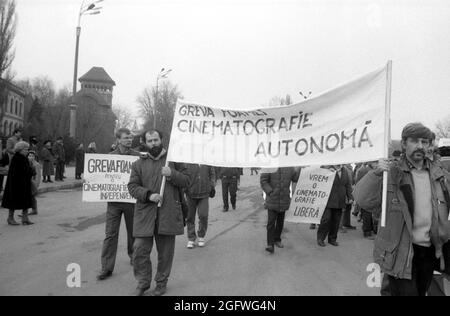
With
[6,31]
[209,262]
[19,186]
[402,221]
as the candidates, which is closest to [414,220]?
[402,221]

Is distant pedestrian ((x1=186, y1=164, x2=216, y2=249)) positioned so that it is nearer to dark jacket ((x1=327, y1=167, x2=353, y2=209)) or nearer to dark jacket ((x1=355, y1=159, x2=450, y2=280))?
dark jacket ((x1=327, y1=167, x2=353, y2=209))

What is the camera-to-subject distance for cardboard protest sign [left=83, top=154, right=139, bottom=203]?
21.2ft

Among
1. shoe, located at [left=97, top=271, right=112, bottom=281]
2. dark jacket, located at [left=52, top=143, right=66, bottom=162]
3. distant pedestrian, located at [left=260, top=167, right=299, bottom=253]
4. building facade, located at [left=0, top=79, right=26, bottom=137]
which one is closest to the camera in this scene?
shoe, located at [left=97, top=271, right=112, bottom=281]

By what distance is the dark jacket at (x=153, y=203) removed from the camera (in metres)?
4.90

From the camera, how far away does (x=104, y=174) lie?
6.62m

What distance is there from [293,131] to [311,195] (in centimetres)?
411


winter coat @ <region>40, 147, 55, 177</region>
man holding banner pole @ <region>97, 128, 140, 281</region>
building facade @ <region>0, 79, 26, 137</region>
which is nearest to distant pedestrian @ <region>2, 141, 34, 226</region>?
man holding banner pole @ <region>97, 128, 140, 281</region>

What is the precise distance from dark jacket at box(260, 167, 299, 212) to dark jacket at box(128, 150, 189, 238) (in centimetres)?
280

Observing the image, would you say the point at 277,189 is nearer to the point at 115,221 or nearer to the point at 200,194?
the point at 200,194

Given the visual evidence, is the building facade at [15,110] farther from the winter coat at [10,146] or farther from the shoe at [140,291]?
the shoe at [140,291]
